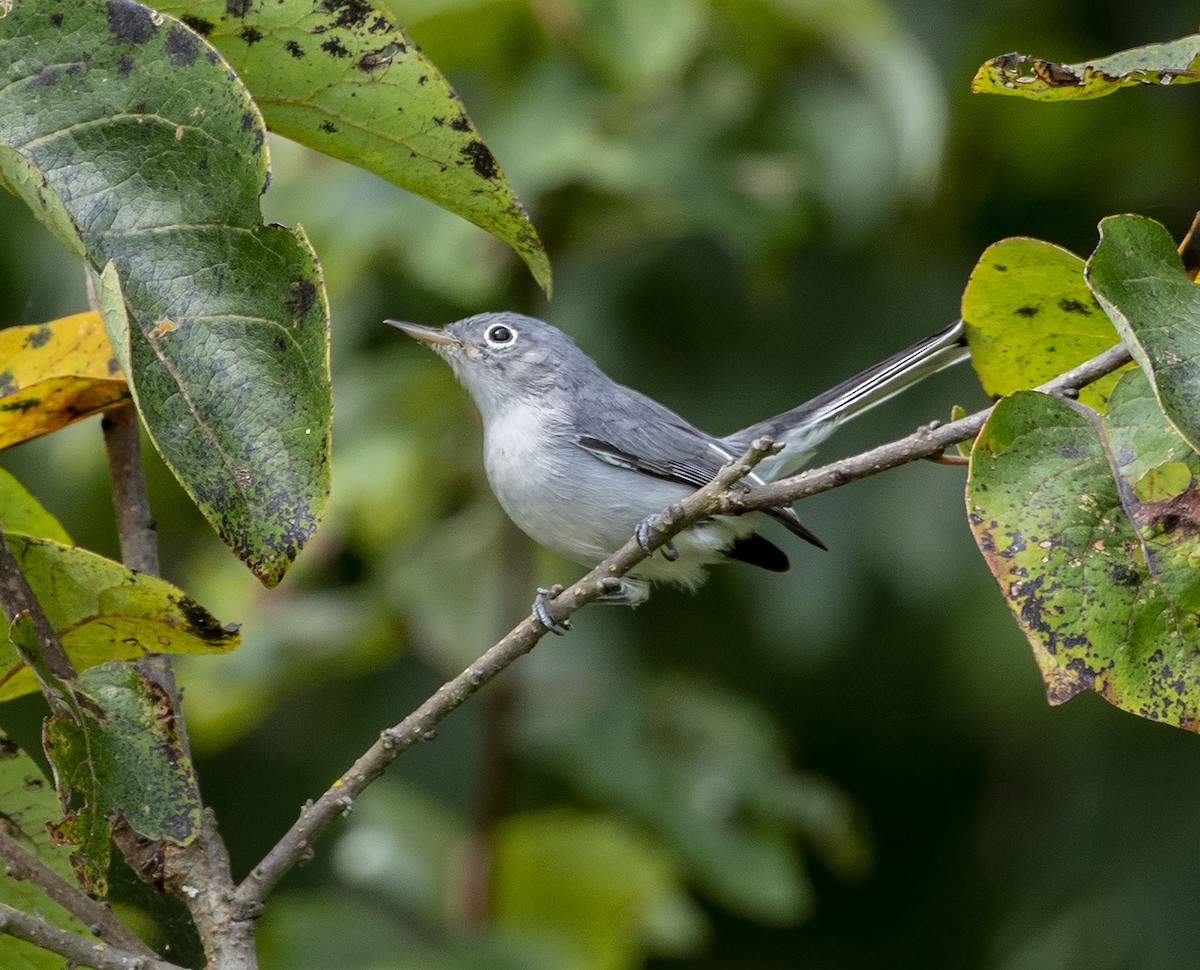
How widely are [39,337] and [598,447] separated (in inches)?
79.7

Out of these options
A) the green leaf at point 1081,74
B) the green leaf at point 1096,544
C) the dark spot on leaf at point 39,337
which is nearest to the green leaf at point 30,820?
the dark spot on leaf at point 39,337

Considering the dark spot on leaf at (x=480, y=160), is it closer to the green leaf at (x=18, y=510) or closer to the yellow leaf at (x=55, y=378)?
the yellow leaf at (x=55, y=378)

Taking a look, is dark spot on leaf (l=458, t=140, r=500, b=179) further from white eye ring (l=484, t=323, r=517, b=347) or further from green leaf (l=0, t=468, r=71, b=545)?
white eye ring (l=484, t=323, r=517, b=347)

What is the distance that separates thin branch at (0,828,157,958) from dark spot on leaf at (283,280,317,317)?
0.71 metres

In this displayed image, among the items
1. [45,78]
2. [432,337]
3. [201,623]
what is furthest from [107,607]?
[432,337]

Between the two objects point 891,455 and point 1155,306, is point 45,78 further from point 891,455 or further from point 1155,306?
point 1155,306

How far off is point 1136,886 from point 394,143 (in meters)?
3.57

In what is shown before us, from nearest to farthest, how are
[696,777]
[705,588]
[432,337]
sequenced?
[432,337] < [696,777] < [705,588]

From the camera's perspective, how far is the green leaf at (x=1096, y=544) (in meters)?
1.58

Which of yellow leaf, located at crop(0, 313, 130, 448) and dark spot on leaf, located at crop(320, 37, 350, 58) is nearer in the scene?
dark spot on leaf, located at crop(320, 37, 350, 58)

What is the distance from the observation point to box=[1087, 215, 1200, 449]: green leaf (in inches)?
57.0

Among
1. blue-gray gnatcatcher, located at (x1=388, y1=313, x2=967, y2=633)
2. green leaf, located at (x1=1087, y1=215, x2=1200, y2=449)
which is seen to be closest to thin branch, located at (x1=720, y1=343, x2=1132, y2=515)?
green leaf, located at (x1=1087, y1=215, x2=1200, y2=449)

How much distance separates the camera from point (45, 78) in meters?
1.58

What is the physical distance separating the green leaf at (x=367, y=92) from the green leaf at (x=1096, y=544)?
73 cm
